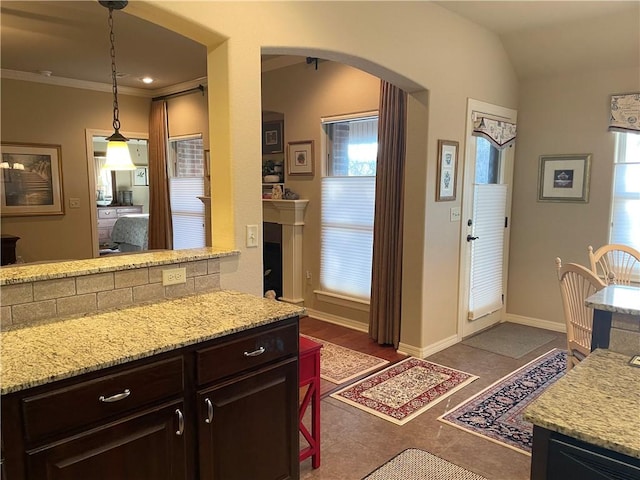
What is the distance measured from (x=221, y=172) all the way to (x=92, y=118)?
15.4 ft

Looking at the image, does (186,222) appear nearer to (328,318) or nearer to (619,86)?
(328,318)

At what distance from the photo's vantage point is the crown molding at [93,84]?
549cm

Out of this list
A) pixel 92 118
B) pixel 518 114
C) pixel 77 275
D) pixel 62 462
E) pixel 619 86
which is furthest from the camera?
pixel 92 118

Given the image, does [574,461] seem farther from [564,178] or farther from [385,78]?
[564,178]

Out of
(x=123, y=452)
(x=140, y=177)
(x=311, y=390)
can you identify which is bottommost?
(x=311, y=390)

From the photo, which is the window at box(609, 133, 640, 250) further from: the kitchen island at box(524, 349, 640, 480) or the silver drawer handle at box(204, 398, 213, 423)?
the silver drawer handle at box(204, 398, 213, 423)

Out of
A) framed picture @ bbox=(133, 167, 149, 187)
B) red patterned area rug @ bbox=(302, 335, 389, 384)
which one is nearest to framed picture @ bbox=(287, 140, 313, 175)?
red patterned area rug @ bbox=(302, 335, 389, 384)

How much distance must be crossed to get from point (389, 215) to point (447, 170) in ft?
2.01

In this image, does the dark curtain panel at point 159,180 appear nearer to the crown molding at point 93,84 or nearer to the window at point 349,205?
the crown molding at point 93,84

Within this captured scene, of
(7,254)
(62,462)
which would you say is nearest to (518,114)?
(62,462)

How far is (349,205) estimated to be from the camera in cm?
457

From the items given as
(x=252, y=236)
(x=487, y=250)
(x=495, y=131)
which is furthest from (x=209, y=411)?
(x=495, y=131)

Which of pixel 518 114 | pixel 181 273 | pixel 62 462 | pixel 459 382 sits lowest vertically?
pixel 459 382

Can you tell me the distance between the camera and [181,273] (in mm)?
2197
